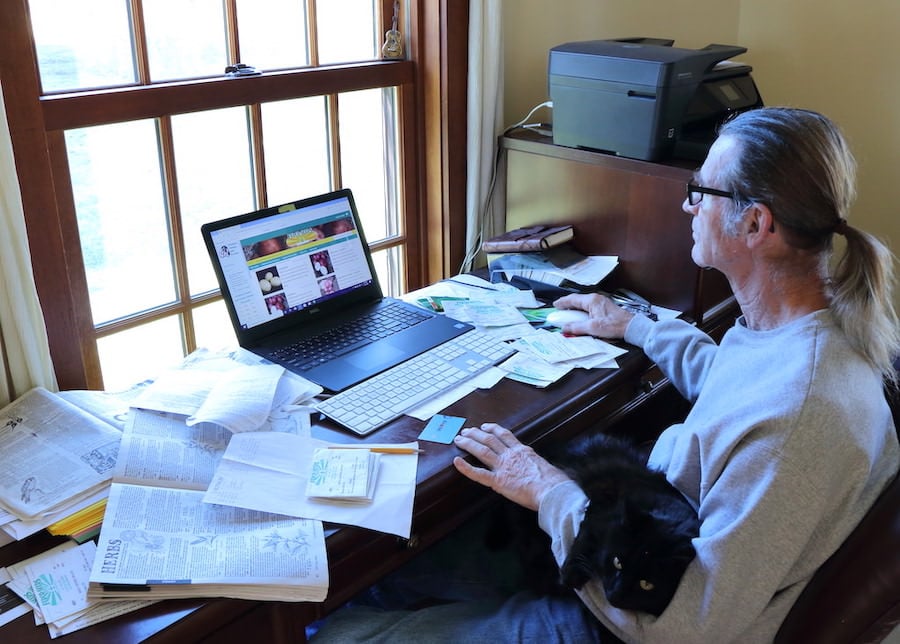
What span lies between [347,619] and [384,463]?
0.24 metres

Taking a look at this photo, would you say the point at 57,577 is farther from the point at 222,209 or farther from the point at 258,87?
the point at 258,87

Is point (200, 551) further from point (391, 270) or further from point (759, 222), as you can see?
point (391, 270)

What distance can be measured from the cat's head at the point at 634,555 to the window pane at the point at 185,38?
1.14m

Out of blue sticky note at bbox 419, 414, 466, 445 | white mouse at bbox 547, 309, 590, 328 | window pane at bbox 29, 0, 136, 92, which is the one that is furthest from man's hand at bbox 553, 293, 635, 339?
window pane at bbox 29, 0, 136, 92

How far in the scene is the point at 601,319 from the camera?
1652mm

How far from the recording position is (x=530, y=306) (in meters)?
1.78

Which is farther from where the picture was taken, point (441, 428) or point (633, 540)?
point (441, 428)

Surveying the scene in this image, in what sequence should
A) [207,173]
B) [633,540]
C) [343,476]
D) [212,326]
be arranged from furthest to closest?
[212,326], [207,173], [343,476], [633,540]

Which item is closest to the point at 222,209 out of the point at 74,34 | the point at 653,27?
the point at 74,34

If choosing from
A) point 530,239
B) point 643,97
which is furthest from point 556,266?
point 643,97

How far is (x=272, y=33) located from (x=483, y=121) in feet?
1.90

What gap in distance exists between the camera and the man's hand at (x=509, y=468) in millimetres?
1210

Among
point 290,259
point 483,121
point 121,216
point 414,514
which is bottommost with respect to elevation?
point 414,514

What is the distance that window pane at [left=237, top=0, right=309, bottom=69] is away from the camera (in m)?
1.62
